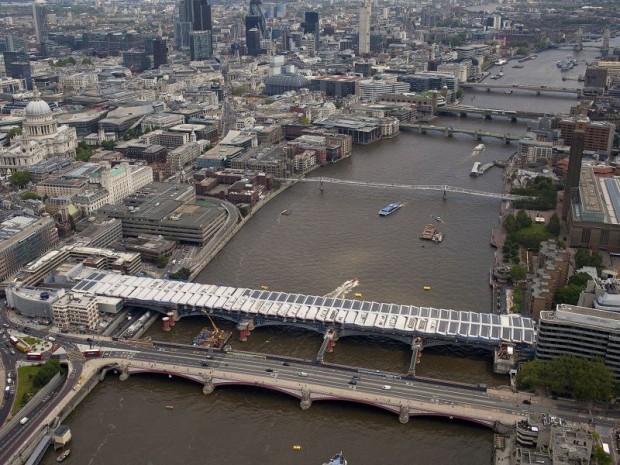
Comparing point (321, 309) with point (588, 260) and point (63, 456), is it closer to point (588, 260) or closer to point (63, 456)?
point (63, 456)

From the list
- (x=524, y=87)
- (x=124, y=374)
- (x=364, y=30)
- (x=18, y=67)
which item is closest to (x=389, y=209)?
(x=124, y=374)

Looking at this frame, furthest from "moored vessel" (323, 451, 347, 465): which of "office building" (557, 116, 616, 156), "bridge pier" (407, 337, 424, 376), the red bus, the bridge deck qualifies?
"office building" (557, 116, 616, 156)

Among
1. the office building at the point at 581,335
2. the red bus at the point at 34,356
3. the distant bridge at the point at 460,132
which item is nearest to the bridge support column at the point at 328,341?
the office building at the point at 581,335

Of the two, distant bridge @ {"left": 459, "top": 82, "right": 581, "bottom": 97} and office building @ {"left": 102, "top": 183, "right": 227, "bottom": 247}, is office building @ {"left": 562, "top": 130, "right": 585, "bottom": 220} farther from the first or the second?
distant bridge @ {"left": 459, "top": 82, "right": 581, "bottom": 97}

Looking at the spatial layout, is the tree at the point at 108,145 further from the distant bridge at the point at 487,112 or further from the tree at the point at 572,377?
the tree at the point at 572,377

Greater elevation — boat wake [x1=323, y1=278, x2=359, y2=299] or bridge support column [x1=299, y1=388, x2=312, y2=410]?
boat wake [x1=323, y1=278, x2=359, y2=299]
